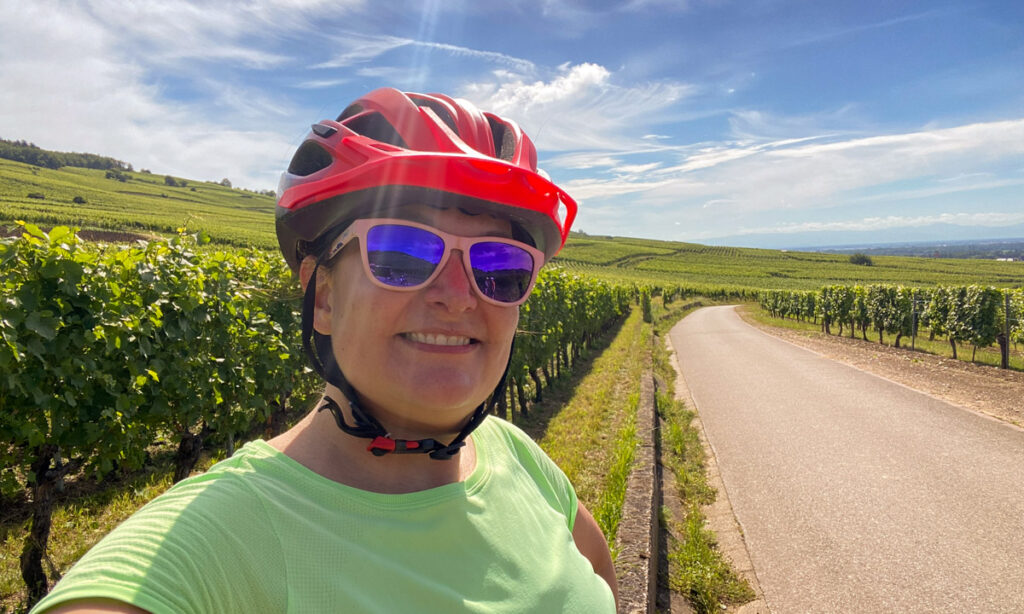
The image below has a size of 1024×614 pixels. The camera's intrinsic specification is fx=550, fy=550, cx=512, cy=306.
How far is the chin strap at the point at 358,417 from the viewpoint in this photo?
4.28 feet

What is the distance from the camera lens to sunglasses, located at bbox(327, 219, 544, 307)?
1.35 meters

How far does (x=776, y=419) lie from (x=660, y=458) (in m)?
3.53

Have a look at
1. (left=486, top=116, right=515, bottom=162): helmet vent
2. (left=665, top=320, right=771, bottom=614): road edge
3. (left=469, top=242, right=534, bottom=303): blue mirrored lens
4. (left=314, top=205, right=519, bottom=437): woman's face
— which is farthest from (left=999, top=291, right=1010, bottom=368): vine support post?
→ (left=314, top=205, right=519, bottom=437): woman's face

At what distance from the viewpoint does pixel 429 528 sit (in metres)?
1.21

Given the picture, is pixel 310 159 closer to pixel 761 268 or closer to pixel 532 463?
pixel 532 463

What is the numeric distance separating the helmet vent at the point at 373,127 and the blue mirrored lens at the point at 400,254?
1.25 ft

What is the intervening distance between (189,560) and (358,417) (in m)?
0.46

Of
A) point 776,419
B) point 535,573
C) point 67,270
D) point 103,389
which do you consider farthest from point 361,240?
point 776,419

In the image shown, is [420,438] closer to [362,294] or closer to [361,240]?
[362,294]

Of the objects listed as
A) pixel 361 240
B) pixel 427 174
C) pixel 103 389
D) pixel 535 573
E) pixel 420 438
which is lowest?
pixel 103 389

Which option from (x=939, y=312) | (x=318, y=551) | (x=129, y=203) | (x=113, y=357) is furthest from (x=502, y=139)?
(x=129, y=203)

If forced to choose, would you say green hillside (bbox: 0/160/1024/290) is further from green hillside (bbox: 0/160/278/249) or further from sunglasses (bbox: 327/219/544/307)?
sunglasses (bbox: 327/219/544/307)

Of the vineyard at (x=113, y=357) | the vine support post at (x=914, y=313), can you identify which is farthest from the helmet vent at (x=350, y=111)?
the vine support post at (x=914, y=313)

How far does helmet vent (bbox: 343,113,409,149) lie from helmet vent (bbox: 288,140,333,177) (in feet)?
0.39
